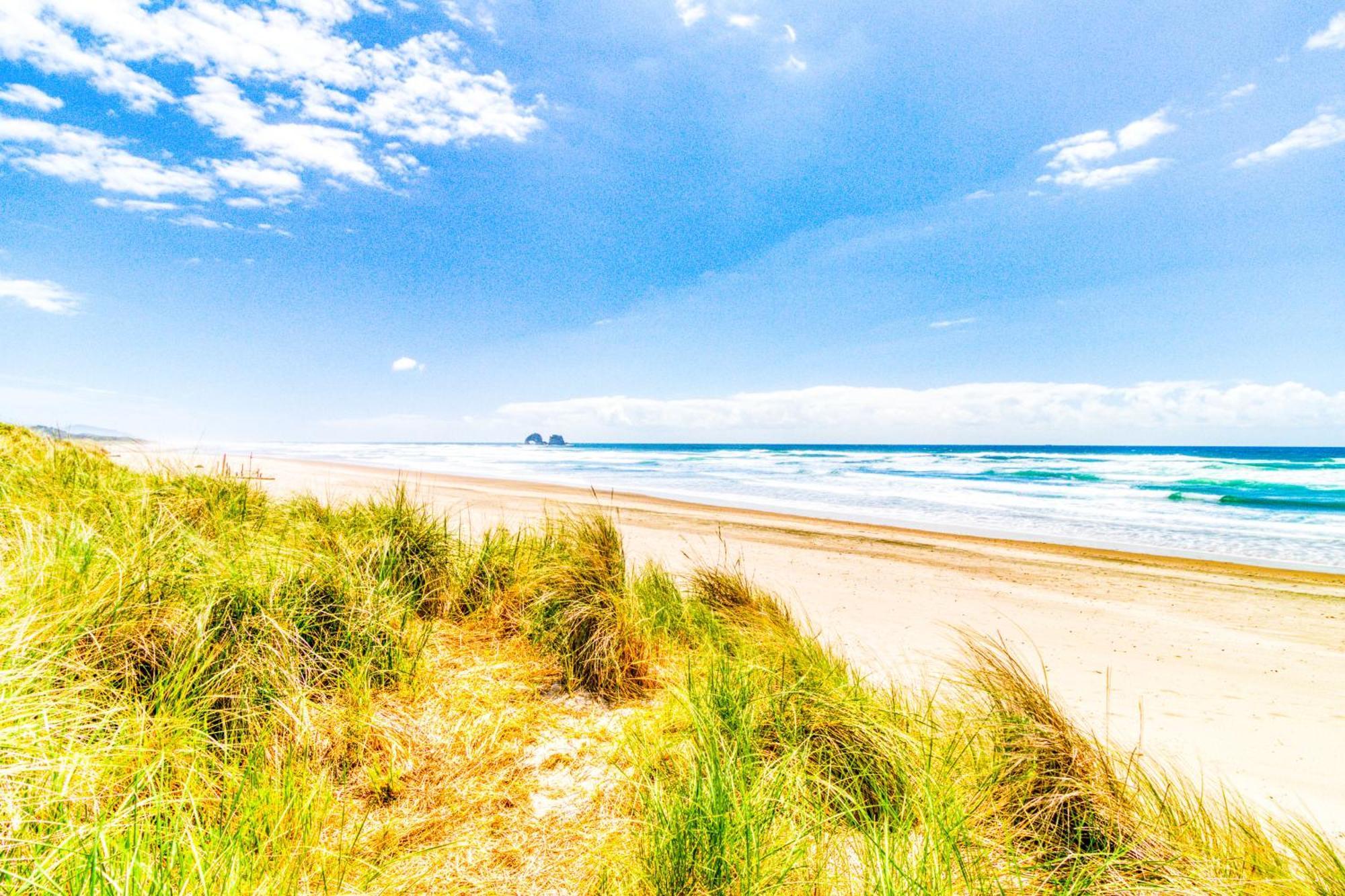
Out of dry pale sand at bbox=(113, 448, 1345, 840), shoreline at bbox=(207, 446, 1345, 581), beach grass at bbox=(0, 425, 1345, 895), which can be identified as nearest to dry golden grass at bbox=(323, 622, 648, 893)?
beach grass at bbox=(0, 425, 1345, 895)

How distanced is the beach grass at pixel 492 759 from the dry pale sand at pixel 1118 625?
2.04 ft

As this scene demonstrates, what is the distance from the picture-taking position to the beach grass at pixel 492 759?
1959 millimetres

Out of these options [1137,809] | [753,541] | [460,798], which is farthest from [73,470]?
[753,541]

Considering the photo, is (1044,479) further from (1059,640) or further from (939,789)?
(939,789)

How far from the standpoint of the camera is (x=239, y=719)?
2729mm

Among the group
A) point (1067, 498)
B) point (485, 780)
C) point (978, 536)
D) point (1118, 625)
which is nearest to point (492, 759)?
point (485, 780)

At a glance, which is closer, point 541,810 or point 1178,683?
point 541,810

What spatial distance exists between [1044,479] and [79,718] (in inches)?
1572

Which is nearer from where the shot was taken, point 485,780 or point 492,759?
point 485,780

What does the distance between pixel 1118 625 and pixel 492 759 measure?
7936 millimetres

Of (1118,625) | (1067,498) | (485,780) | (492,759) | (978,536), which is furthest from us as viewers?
(1067,498)

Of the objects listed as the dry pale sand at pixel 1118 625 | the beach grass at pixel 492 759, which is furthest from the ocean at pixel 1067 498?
the beach grass at pixel 492 759

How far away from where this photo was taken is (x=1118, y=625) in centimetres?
744

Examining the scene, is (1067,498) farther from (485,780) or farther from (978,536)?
(485,780)
